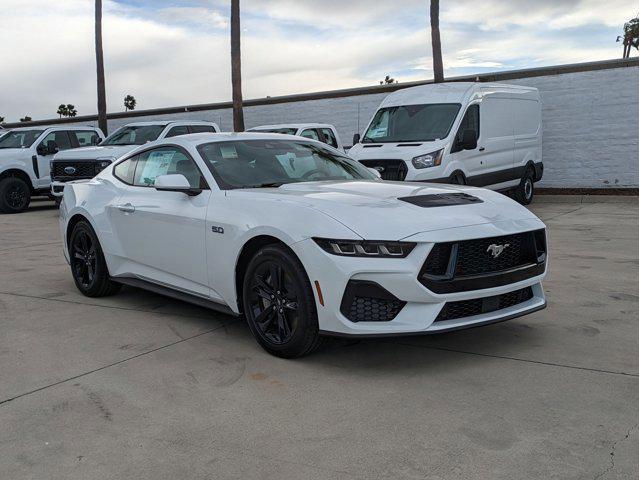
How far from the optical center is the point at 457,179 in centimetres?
1181

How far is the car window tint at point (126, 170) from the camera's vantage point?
6094mm

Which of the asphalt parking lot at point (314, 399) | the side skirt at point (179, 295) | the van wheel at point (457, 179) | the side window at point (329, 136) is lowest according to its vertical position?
the asphalt parking lot at point (314, 399)

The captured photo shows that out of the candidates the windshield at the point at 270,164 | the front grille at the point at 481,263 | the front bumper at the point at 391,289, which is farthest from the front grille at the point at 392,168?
the front bumper at the point at 391,289

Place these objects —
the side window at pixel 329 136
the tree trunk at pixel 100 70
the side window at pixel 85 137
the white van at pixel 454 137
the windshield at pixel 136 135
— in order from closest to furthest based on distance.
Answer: the white van at pixel 454 137 < the windshield at pixel 136 135 < the side window at pixel 329 136 < the side window at pixel 85 137 < the tree trunk at pixel 100 70

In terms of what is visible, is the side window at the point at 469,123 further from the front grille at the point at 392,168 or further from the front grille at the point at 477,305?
the front grille at the point at 477,305

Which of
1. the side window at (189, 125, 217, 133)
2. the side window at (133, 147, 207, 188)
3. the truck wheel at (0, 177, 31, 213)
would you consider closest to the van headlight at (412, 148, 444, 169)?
the side window at (133, 147, 207, 188)

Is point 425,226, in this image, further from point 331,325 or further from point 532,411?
point 532,411

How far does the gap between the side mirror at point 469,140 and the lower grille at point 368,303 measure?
810cm

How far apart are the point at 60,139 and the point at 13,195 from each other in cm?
176

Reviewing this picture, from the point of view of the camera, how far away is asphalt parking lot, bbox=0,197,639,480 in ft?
9.94

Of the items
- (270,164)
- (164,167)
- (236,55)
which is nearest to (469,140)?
(270,164)

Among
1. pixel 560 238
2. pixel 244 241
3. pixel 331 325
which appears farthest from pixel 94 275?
pixel 560 238

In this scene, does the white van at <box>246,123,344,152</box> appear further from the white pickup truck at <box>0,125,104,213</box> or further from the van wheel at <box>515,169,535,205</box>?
the white pickup truck at <box>0,125,104,213</box>

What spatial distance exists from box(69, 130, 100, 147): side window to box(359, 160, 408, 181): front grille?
8.75m
